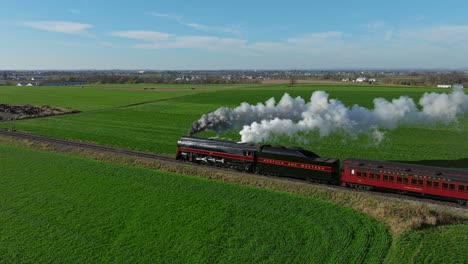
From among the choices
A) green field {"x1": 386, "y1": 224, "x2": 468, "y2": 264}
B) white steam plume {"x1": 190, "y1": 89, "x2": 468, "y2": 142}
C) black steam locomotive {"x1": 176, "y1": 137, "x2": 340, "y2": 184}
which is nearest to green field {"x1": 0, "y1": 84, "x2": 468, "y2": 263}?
green field {"x1": 386, "y1": 224, "x2": 468, "y2": 264}

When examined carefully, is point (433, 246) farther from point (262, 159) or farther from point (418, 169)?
point (262, 159)

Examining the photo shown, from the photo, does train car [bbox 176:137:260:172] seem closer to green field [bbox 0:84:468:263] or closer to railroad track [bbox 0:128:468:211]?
railroad track [bbox 0:128:468:211]

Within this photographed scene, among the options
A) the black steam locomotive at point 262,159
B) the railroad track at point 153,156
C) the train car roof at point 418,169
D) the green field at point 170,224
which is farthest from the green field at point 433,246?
the black steam locomotive at point 262,159

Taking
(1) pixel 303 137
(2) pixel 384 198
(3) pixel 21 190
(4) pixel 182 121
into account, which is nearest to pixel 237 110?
(1) pixel 303 137

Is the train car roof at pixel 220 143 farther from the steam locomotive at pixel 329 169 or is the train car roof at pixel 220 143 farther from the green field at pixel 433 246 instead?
the green field at pixel 433 246

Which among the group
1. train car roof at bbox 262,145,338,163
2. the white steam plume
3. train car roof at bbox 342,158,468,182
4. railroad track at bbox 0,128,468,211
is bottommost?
railroad track at bbox 0,128,468,211

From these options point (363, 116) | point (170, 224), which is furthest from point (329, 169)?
point (170, 224)

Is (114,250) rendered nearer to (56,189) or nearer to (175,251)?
(175,251)
